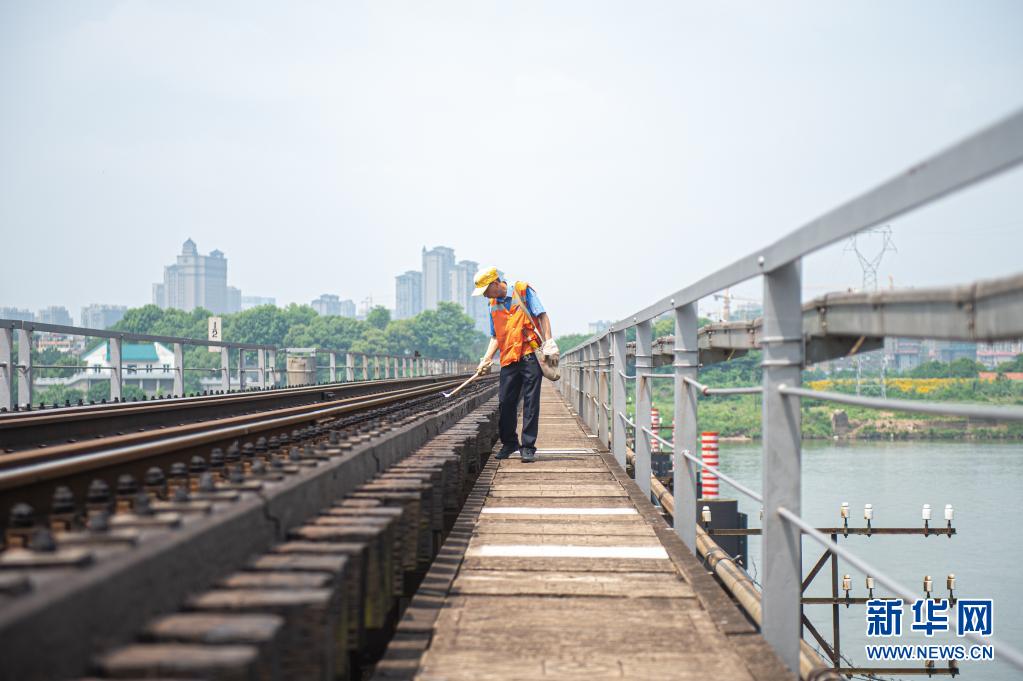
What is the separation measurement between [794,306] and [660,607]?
1.49 metres

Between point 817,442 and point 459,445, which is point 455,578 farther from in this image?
point 817,442

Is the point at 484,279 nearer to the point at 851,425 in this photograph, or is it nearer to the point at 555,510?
the point at 555,510

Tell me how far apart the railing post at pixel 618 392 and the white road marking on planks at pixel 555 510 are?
2.19 meters

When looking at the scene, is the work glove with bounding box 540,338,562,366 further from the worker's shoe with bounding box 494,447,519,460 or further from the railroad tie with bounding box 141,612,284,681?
the railroad tie with bounding box 141,612,284,681

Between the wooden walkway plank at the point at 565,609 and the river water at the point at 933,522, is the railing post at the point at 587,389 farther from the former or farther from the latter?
the river water at the point at 933,522

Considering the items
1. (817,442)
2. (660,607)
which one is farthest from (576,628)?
(817,442)

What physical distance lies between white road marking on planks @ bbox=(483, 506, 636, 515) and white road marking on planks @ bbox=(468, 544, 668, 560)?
3.64 ft

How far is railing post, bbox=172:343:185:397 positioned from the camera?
12.8 metres

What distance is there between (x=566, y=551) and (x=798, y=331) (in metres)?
2.29

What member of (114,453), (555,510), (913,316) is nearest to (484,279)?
(555,510)

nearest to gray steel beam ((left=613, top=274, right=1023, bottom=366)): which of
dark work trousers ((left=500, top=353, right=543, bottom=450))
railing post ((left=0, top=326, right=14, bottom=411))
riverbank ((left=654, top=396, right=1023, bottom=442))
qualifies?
dark work trousers ((left=500, top=353, right=543, bottom=450))

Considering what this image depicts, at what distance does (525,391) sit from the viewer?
363 inches

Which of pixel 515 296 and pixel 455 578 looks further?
pixel 515 296

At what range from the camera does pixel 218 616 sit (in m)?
2.02
